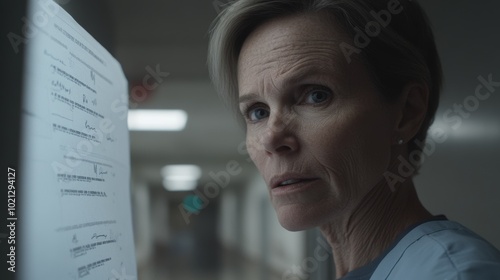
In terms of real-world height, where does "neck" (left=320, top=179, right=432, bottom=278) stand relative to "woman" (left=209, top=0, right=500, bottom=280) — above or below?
below

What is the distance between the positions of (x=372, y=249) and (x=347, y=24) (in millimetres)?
397

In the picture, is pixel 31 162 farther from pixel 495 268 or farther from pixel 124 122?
pixel 495 268

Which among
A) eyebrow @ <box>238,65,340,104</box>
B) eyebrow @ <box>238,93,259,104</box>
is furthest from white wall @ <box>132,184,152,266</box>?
eyebrow @ <box>238,65,340,104</box>

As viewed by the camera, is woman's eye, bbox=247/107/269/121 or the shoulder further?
woman's eye, bbox=247/107/269/121

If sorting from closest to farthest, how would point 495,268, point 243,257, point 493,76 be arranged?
point 495,268 < point 493,76 < point 243,257

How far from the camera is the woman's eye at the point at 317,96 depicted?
0.81 meters

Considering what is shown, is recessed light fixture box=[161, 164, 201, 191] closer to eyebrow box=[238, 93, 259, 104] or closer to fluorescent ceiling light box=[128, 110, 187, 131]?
fluorescent ceiling light box=[128, 110, 187, 131]

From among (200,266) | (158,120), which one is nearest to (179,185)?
(200,266)

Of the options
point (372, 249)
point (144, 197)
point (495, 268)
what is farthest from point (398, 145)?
point (144, 197)

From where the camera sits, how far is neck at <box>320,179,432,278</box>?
0.85 metres

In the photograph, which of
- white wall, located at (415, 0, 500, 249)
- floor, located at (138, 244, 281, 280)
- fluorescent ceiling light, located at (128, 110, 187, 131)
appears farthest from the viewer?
floor, located at (138, 244, 281, 280)

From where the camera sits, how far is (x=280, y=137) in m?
0.78

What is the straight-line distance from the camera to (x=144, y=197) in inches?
309

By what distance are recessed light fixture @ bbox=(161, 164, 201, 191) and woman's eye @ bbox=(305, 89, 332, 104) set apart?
20.9 ft
